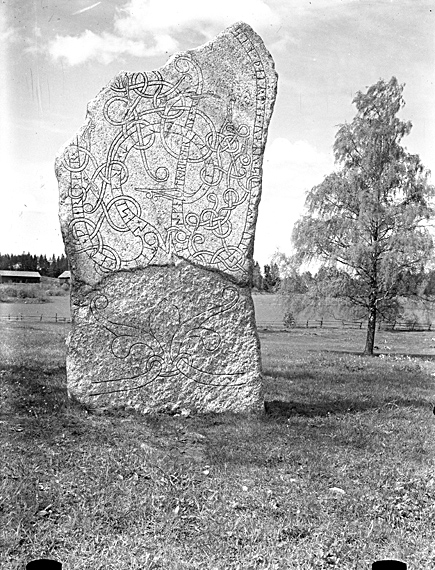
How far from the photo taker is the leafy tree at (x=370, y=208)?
21984mm

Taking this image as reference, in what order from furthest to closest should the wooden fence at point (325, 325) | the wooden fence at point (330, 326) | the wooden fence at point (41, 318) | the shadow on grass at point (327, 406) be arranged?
the wooden fence at point (330, 326) < the wooden fence at point (325, 325) < the wooden fence at point (41, 318) < the shadow on grass at point (327, 406)

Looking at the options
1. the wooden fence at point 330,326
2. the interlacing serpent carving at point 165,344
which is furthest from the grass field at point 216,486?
the wooden fence at point 330,326

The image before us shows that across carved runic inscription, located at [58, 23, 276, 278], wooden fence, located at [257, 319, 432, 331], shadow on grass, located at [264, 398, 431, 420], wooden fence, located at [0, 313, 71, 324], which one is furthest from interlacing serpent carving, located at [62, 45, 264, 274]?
wooden fence, located at [257, 319, 432, 331]

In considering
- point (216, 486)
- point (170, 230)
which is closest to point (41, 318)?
point (170, 230)

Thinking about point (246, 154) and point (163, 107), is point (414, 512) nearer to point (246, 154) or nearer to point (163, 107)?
point (246, 154)

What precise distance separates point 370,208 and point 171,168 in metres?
15.4

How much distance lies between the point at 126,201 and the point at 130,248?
540mm

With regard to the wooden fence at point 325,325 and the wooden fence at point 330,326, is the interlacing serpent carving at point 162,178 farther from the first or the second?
the wooden fence at point 330,326

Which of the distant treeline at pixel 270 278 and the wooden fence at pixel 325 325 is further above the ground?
the distant treeline at pixel 270 278

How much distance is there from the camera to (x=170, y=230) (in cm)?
778

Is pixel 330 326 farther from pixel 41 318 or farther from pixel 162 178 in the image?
pixel 162 178

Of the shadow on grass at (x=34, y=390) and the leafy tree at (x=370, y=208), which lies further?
the leafy tree at (x=370, y=208)

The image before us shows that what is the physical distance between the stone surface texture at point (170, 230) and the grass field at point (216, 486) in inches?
17.3

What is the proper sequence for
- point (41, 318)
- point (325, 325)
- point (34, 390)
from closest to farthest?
point (34, 390)
point (41, 318)
point (325, 325)
